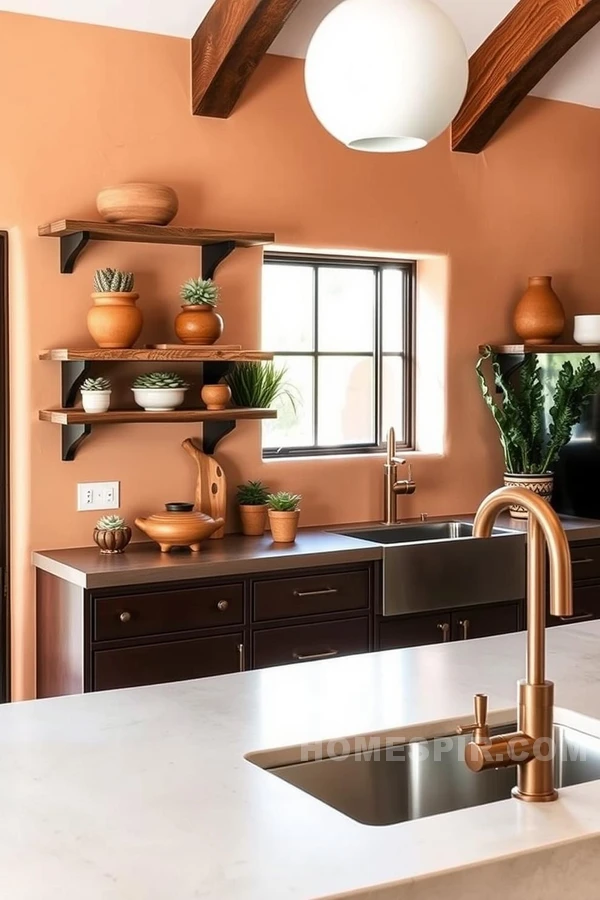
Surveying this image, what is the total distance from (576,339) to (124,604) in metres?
2.29

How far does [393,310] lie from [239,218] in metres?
Result: 0.90

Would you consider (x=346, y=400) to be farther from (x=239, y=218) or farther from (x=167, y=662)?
(x=167, y=662)

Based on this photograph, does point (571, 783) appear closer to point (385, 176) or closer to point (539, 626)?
point (539, 626)

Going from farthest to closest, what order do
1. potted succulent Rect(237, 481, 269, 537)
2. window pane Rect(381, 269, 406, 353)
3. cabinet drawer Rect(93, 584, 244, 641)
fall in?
window pane Rect(381, 269, 406, 353) → potted succulent Rect(237, 481, 269, 537) → cabinet drawer Rect(93, 584, 244, 641)

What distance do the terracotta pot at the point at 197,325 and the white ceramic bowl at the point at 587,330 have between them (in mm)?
1620

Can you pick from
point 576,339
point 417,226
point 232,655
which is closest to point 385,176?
point 417,226

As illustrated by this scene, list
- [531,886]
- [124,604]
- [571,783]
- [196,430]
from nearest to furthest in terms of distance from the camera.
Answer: [531,886]
[571,783]
[124,604]
[196,430]

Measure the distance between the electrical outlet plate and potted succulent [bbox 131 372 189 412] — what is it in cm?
32

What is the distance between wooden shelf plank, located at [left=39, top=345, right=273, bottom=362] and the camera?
3.59 metres

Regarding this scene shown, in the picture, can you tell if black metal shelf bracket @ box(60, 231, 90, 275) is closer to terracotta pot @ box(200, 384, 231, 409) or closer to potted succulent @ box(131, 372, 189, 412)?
potted succulent @ box(131, 372, 189, 412)

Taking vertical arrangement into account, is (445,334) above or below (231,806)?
above

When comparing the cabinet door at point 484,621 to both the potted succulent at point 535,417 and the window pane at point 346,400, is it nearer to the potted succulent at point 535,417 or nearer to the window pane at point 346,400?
the potted succulent at point 535,417

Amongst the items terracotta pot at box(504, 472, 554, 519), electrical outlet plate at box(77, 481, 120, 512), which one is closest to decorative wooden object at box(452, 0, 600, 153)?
terracotta pot at box(504, 472, 554, 519)

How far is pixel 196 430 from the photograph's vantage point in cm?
411
